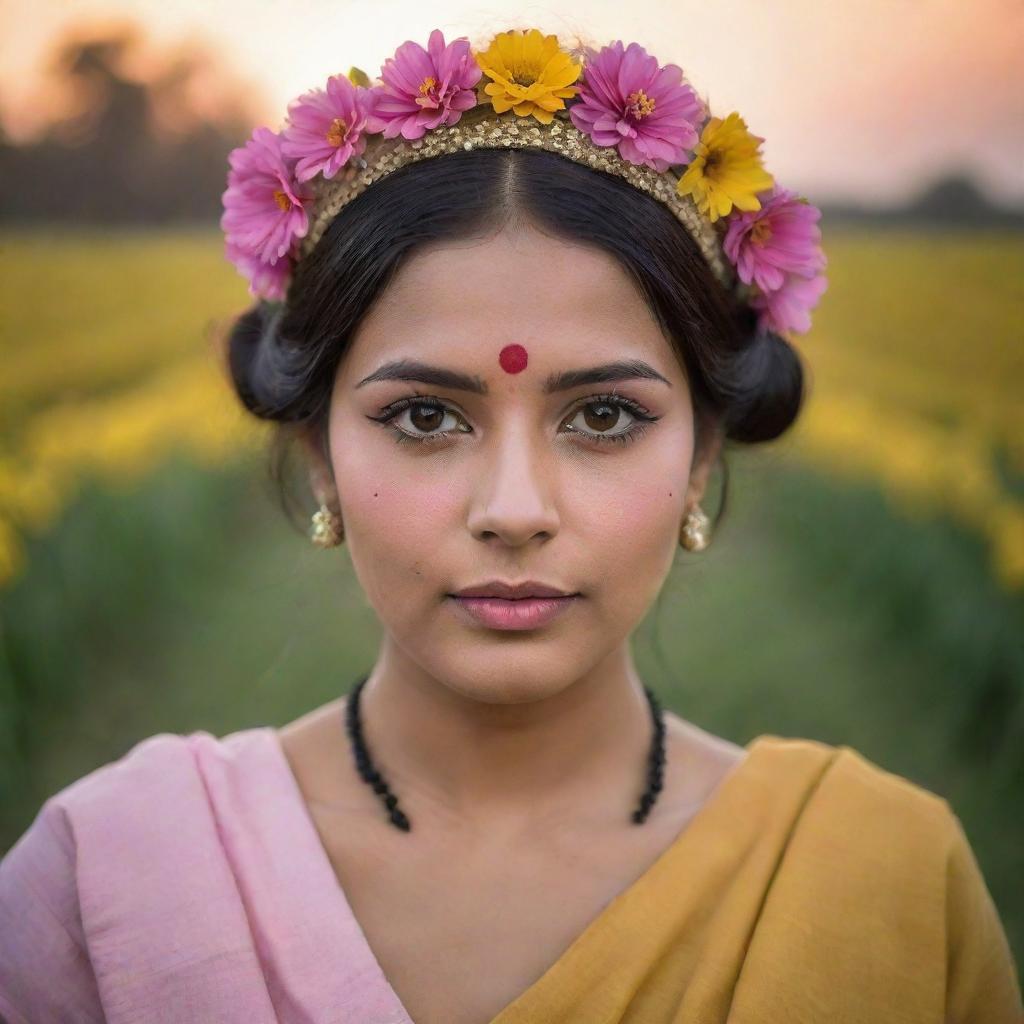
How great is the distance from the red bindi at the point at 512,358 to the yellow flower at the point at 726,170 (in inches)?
20.7

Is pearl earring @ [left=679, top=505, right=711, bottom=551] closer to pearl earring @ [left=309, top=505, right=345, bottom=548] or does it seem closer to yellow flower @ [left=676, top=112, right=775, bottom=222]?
yellow flower @ [left=676, top=112, right=775, bottom=222]

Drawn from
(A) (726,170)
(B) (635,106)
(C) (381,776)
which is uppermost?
(B) (635,106)

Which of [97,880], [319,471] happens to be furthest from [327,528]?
[97,880]

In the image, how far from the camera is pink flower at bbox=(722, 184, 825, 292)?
2473mm

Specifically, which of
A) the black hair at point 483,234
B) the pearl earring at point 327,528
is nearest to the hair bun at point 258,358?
the black hair at point 483,234

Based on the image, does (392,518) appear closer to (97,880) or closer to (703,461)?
(703,461)

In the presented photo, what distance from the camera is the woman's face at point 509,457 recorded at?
211 centimetres

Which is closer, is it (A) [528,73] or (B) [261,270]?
(A) [528,73]

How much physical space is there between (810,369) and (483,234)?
294cm

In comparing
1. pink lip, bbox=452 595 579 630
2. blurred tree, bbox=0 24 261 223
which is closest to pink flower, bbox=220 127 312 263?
pink lip, bbox=452 595 579 630

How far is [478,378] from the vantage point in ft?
6.97

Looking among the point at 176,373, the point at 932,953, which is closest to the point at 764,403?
the point at 932,953

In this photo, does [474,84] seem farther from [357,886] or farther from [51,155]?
[51,155]

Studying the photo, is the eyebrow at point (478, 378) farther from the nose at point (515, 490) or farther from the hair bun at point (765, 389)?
A: the hair bun at point (765, 389)
